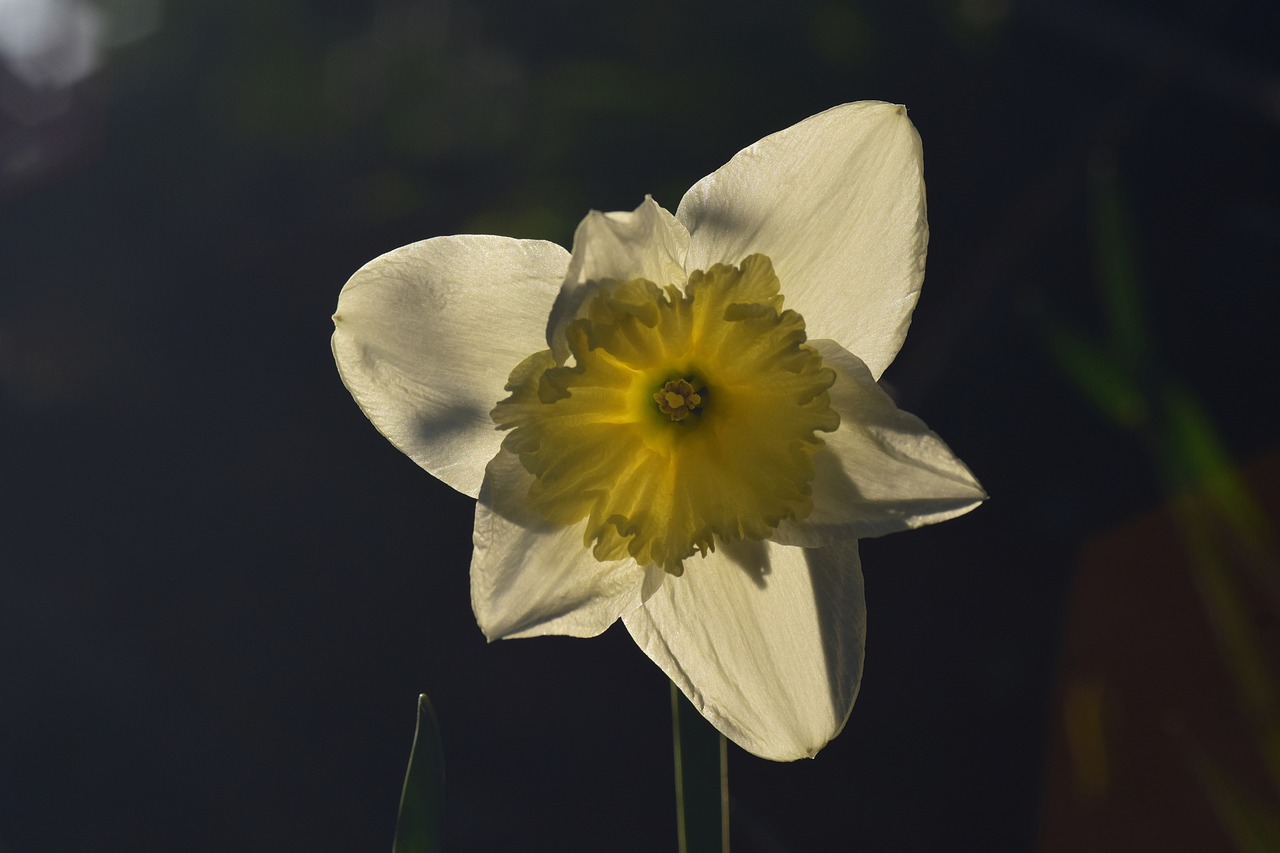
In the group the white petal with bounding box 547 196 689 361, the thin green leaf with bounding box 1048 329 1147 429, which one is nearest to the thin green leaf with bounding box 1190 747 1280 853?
the thin green leaf with bounding box 1048 329 1147 429

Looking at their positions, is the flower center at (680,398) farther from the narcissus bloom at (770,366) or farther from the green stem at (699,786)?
the green stem at (699,786)

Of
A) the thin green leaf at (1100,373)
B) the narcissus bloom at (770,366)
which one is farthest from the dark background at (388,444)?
the narcissus bloom at (770,366)

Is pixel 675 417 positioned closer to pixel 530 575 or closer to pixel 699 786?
pixel 530 575

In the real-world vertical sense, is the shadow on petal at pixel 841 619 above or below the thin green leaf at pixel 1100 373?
below

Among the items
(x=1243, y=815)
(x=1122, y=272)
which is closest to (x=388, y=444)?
(x=1122, y=272)

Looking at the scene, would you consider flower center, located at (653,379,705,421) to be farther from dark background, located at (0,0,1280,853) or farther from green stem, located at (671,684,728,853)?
dark background, located at (0,0,1280,853)
